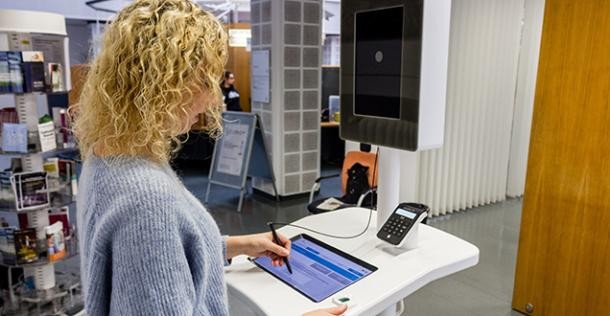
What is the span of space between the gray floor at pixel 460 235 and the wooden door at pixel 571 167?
0.47 metres

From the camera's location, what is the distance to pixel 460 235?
411 centimetres

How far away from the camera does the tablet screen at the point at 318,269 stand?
4.17ft

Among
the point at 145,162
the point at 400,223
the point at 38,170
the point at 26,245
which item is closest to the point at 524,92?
the point at 400,223

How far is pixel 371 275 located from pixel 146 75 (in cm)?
87

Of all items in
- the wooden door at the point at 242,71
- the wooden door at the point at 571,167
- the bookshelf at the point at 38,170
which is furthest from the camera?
the wooden door at the point at 242,71

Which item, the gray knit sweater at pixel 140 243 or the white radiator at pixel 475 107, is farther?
the white radiator at pixel 475 107

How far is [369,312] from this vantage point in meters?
1.21

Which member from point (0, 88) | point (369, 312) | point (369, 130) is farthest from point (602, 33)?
point (0, 88)

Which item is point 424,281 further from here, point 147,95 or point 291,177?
point 291,177

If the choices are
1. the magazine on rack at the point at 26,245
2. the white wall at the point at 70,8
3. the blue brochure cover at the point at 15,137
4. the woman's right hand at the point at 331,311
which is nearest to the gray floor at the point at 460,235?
the magazine on rack at the point at 26,245

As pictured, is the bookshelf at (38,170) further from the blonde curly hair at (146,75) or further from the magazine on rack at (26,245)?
the blonde curly hair at (146,75)

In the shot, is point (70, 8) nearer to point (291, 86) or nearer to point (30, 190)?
point (291, 86)

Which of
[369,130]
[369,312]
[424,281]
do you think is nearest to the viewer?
[369,312]

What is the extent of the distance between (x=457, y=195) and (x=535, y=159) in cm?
220
